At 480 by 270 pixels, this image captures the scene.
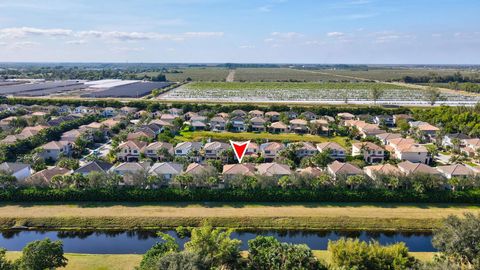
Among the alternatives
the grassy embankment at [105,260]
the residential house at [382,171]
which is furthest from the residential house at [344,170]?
the grassy embankment at [105,260]

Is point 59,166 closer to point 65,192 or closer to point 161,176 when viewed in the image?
point 65,192

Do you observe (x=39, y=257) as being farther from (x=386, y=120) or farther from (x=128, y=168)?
(x=386, y=120)

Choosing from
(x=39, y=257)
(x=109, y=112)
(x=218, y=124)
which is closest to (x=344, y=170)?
(x=39, y=257)

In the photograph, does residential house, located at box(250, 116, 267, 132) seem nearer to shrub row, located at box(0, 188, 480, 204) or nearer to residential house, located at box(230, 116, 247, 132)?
residential house, located at box(230, 116, 247, 132)

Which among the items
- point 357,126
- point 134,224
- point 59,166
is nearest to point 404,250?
point 134,224

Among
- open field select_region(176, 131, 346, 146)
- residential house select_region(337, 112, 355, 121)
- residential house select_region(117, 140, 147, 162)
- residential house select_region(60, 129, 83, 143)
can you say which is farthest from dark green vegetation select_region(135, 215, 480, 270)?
residential house select_region(337, 112, 355, 121)

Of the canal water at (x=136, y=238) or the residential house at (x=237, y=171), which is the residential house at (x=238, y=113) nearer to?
the residential house at (x=237, y=171)
